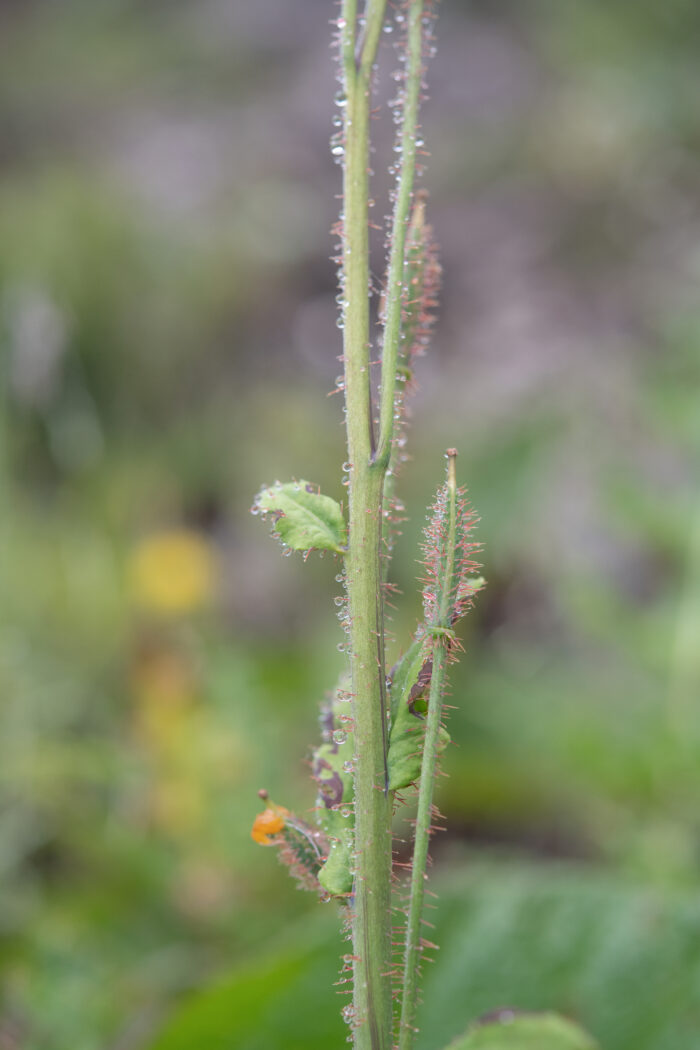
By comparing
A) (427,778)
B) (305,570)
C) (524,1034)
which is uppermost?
(305,570)

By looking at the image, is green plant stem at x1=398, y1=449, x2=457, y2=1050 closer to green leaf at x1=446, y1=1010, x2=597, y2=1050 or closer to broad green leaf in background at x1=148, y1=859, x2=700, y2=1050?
green leaf at x1=446, y1=1010, x2=597, y2=1050

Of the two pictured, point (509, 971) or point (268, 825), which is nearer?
point (268, 825)

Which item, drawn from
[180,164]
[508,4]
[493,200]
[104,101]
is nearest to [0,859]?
[493,200]

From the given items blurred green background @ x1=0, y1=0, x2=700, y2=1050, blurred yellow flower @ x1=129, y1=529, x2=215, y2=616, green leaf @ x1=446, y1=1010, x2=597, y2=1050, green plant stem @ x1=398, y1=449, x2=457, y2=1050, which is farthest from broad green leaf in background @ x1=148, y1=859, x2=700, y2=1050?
blurred yellow flower @ x1=129, y1=529, x2=215, y2=616

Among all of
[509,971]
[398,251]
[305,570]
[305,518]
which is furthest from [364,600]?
[305,570]

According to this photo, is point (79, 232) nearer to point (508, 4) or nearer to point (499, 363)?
point (499, 363)

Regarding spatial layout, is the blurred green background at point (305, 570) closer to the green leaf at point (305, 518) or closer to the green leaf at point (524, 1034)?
the green leaf at point (524, 1034)

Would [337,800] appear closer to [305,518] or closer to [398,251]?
[305,518]

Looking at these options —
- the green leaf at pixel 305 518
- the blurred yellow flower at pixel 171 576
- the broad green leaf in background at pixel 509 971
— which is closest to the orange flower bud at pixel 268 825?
the green leaf at pixel 305 518
